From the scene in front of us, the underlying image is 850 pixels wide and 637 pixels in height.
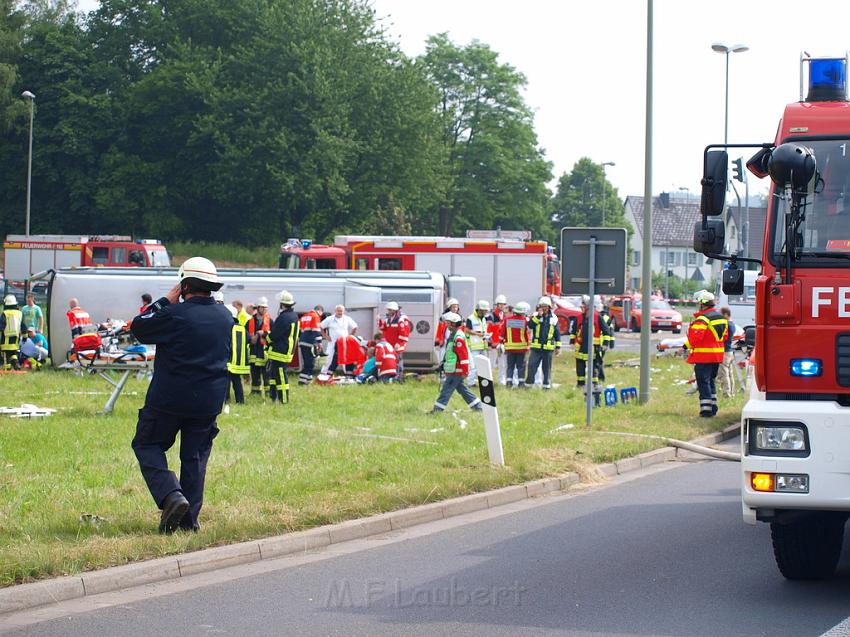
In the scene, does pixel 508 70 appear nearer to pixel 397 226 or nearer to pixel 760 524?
pixel 397 226

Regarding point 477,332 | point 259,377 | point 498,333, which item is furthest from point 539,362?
point 259,377

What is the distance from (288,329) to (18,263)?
3443cm

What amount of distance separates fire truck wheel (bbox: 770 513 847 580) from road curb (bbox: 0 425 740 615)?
328 centimetres

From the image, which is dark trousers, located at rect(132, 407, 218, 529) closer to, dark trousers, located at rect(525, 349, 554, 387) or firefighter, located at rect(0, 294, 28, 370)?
dark trousers, located at rect(525, 349, 554, 387)

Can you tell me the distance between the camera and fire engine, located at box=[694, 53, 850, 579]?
718 cm

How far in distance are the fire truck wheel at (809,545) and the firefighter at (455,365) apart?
10.4 meters

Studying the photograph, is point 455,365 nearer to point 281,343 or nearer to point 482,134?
point 281,343

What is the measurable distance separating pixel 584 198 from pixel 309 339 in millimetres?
83205

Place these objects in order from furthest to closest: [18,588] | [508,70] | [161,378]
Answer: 1. [508,70]
2. [161,378]
3. [18,588]

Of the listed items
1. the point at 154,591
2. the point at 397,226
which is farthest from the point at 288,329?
the point at 397,226

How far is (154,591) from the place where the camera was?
7816mm

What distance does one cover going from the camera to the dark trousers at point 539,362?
79.3 ft

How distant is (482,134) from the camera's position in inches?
2884

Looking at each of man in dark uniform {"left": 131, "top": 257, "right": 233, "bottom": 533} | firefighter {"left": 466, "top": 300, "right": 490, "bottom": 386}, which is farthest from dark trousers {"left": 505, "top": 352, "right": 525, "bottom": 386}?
man in dark uniform {"left": 131, "top": 257, "right": 233, "bottom": 533}
